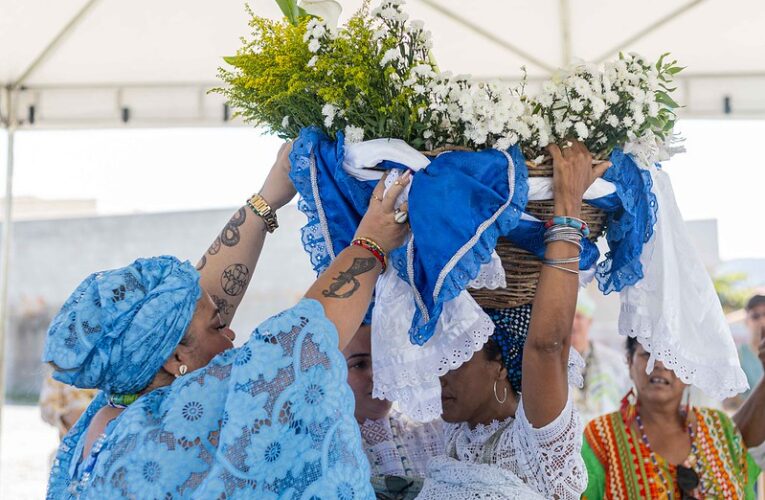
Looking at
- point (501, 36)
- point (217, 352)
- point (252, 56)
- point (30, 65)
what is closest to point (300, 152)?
point (252, 56)

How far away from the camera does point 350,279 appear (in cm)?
179

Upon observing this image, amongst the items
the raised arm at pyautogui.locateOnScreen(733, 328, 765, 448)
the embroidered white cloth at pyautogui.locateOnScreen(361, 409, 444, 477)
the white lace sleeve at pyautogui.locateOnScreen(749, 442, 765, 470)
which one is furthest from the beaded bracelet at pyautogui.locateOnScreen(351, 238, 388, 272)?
the white lace sleeve at pyautogui.locateOnScreen(749, 442, 765, 470)

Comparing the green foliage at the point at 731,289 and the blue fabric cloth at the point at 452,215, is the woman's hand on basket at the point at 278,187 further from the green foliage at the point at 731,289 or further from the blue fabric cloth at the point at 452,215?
the green foliage at the point at 731,289

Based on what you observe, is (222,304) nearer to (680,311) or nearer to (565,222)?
(565,222)

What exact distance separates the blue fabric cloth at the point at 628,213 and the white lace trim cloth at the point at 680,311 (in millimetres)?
42

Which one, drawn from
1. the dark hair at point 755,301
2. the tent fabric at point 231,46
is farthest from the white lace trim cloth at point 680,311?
the tent fabric at point 231,46

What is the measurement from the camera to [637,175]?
2.04 metres

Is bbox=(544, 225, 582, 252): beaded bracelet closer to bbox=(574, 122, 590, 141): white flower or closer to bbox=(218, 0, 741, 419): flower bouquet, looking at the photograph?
bbox=(218, 0, 741, 419): flower bouquet

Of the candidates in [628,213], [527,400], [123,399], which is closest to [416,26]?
[628,213]

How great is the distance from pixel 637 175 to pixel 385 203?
0.64 metres

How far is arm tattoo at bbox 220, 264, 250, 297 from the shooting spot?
236 centimetres

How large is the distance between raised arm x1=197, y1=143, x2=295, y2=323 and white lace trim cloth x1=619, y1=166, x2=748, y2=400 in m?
1.02

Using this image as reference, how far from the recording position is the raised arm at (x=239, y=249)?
2.34 meters

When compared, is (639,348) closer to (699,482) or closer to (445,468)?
(699,482)
